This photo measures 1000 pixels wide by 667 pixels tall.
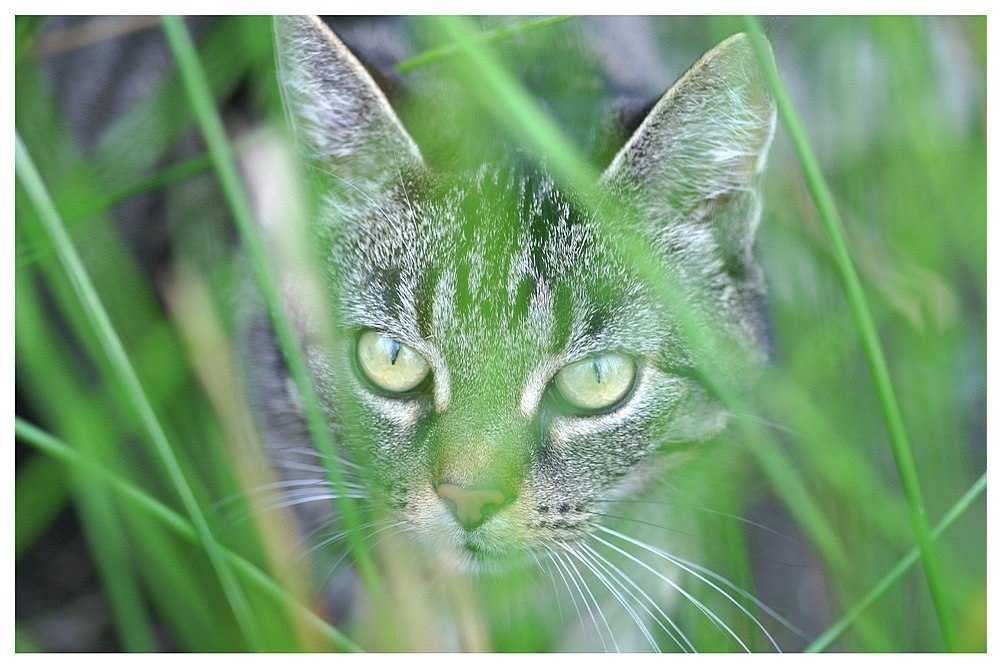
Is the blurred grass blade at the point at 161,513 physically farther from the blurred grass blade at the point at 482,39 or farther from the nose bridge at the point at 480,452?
the blurred grass blade at the point at 482,39

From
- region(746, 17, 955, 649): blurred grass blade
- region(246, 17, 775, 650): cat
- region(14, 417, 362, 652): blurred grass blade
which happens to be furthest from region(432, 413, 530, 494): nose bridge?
region(746, 17, 955, 649): blurred grass blade

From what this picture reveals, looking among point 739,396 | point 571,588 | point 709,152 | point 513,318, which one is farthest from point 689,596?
point 709,152

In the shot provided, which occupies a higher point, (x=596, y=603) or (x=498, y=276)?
(x=498, y=276)

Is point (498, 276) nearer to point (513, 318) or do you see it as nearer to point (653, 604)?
point (513, 318)

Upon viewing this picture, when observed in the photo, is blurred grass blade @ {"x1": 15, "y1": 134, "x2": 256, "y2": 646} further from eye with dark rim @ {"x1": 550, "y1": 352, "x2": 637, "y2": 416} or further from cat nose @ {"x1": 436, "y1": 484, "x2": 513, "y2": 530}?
eye with dark rim @ {"x1": 550, "y1": 352, "x2": 637, "y2": 416}

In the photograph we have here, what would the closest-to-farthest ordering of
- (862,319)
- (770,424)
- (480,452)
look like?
(862,319) < (480,452) < (770,424)

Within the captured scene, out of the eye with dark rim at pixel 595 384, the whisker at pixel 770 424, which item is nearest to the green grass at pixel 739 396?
the whisker at pixel 770 424
